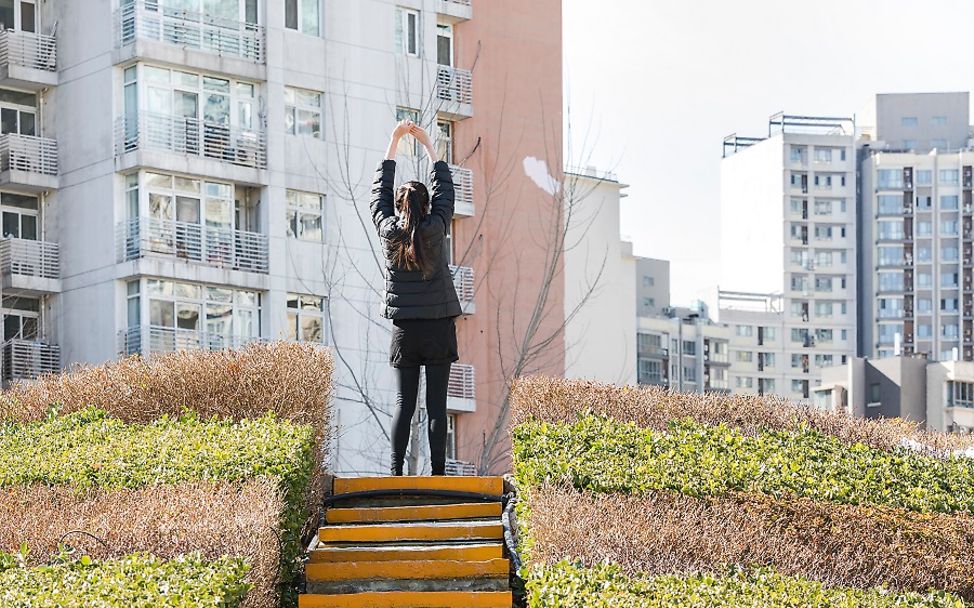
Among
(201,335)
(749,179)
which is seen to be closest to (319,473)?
(201,335)

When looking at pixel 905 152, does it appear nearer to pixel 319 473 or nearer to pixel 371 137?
pixel 371 137

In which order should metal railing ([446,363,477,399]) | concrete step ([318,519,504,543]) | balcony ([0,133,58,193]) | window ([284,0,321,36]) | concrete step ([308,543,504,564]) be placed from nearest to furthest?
concrete step ([308,543,504,564])
concrete step ([318,519,504,543])
balcony ([0,133,58,193])
window ([284,0,321,36])
metal railing ([446,363,477,399])

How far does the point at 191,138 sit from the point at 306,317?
4892 mm

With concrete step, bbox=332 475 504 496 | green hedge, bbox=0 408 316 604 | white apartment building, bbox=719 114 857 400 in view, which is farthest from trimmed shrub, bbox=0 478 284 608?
white apartment building, bbox=719 114 857 400

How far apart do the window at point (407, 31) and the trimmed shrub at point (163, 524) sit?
30166 millimetres

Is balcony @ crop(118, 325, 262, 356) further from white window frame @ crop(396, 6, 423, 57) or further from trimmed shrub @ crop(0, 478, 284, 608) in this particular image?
trimmed shrub @ crop(0, 478, 284, 608)

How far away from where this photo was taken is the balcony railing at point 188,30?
36.9 metres

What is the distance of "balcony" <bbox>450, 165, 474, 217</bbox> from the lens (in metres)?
43.1

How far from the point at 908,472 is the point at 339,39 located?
2761cm

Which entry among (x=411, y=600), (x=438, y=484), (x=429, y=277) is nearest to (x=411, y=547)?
(x=411, y=600)

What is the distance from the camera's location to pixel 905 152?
139000mm

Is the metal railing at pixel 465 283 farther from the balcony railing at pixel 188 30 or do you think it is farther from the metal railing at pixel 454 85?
the balcony railing at pixel 188 30

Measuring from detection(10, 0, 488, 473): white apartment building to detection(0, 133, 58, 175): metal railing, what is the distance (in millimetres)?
48

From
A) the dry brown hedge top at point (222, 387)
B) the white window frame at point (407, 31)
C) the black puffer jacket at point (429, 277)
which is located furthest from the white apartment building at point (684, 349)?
the black puffer jacket at point (429, 277)
